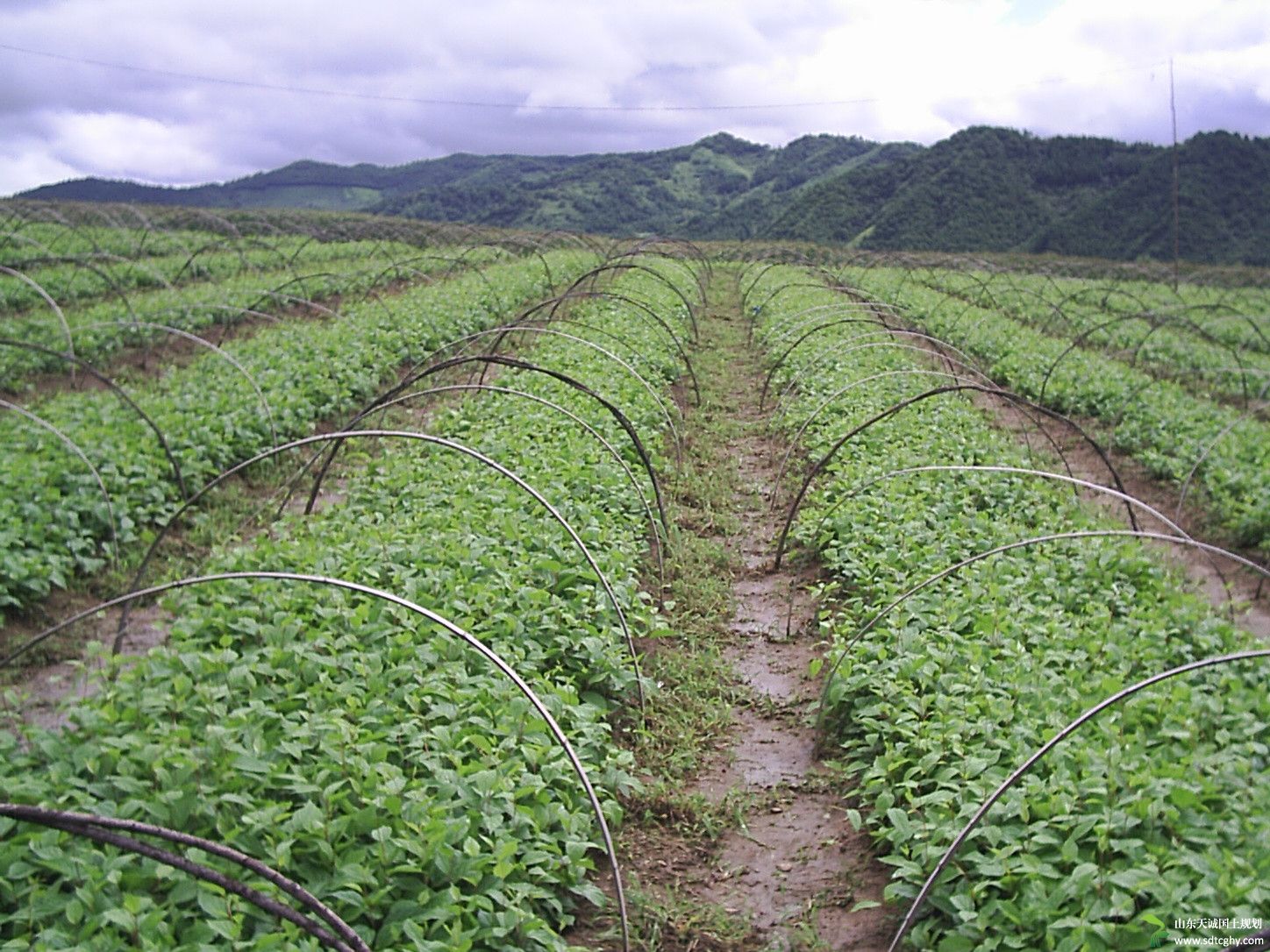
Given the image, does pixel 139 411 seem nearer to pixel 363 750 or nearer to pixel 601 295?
pixel 363 750

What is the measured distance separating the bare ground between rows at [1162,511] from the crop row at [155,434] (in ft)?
22.8

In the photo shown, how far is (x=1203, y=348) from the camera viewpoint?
17.6m

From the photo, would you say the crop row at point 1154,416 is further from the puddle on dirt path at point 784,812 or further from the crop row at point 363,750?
the crop row at point 363,750

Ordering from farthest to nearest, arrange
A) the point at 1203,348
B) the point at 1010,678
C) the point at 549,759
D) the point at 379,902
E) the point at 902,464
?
1. the point at 1203,348
2. the point at 902,464
3. the point at 1010,678
4. the point at 549,759
5. the point at 379,902

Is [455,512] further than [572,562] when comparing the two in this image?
Yes

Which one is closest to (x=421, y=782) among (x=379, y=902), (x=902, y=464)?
(x=379, y=902)

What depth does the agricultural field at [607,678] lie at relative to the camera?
131 inches

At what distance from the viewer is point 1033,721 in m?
4.30

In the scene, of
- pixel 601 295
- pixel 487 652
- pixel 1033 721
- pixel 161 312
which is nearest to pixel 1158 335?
pixel 601 295

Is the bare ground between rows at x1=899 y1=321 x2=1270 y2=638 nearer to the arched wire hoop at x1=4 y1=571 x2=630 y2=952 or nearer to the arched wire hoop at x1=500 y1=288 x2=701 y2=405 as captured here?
the arched wire hoop at x1=500 y1=288 x2=701 y2=405

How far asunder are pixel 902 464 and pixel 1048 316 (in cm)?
1500

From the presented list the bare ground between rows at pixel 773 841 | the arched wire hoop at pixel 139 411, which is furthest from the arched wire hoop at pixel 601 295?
the bare ground between rows at pixel 773 841

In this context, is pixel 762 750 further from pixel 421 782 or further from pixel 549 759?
pixel 421 782

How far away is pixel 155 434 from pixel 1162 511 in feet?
31.4
